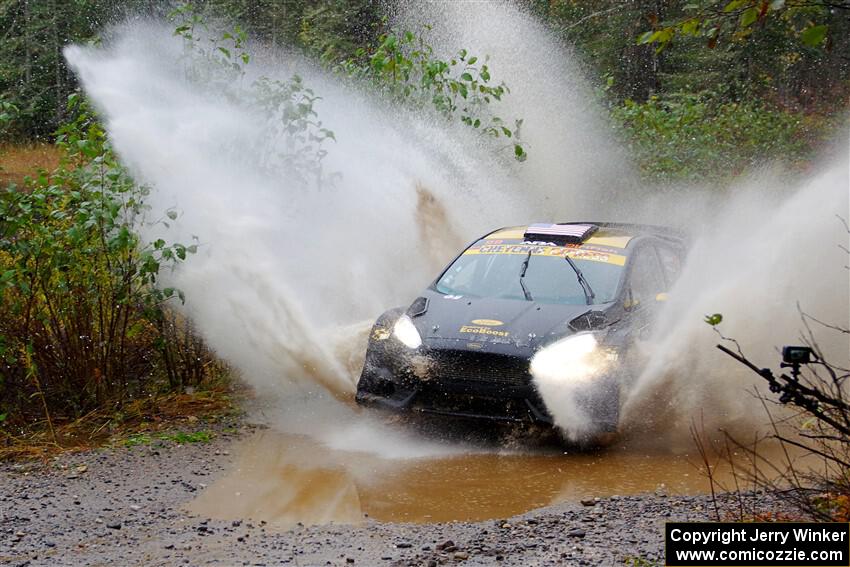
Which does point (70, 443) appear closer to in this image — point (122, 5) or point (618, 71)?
point (122, 5)

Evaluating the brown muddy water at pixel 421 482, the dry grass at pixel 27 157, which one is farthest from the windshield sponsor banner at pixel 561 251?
the dry grass at pixel 27 157

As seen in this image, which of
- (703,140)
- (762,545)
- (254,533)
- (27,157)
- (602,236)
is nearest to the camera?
(762,545)

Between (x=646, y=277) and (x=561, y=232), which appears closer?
(x=646, y=277)

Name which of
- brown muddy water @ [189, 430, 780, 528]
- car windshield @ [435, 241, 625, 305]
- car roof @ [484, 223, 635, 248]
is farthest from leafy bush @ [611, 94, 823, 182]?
brown muddy water @ [189, 430, 780, 528]

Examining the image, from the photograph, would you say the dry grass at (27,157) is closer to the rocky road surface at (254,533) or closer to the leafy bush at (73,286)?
the leafy bush at (73,286)

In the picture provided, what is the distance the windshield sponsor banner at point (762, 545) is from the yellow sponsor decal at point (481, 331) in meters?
3.22

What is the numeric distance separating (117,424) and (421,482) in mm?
2938

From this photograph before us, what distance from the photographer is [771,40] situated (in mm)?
23125

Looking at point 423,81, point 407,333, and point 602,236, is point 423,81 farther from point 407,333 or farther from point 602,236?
point 407,333

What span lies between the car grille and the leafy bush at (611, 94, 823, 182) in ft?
34.8

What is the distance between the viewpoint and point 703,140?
18.2m

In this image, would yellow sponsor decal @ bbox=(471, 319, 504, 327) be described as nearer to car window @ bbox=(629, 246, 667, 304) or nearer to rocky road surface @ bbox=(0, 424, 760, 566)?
car window @ bbox=(629, 246, 667, 304)

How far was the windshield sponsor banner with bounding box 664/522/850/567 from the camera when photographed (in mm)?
4293

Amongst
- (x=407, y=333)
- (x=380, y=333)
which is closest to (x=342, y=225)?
(x=380, y=333)
